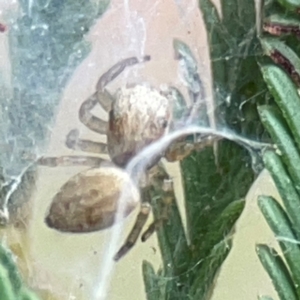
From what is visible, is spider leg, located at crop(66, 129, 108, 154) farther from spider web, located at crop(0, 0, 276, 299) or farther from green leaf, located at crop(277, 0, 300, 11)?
green leaf, located at crop(277, 0, 300, 11)

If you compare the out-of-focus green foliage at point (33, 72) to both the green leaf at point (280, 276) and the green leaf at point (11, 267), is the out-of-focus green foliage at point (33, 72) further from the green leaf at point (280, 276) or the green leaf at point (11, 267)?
the green leaf at point (280, 276)

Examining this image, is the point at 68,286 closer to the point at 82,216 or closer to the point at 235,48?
the point at 82,216

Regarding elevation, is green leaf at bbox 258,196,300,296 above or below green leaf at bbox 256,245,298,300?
above

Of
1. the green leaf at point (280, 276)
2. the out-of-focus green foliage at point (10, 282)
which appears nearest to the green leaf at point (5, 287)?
the out-of-focus green foliage at point (10, 282)

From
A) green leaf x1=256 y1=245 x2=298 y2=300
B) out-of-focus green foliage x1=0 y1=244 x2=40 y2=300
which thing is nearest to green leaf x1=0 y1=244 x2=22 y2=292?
out-of-focus green foliage x1=0 y1=244 x2=40 y2=300

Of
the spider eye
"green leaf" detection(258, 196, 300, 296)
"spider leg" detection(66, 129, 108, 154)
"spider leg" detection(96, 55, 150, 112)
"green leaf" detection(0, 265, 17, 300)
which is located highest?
"spider leg" detection(96, 55, 150, 112)

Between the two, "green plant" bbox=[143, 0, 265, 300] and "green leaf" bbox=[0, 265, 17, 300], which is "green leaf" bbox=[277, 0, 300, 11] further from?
"green leaf" bbox=[0, 265, 17, 300]

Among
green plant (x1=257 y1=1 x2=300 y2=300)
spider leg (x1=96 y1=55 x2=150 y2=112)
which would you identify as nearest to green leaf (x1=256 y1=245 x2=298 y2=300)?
green plant (x1=257 y1=1 x2=300 y2=300)

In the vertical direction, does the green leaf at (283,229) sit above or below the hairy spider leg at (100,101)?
below

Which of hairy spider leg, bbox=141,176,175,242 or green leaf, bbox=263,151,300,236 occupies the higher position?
hairy spider leg, bbox=141,176,175,242
